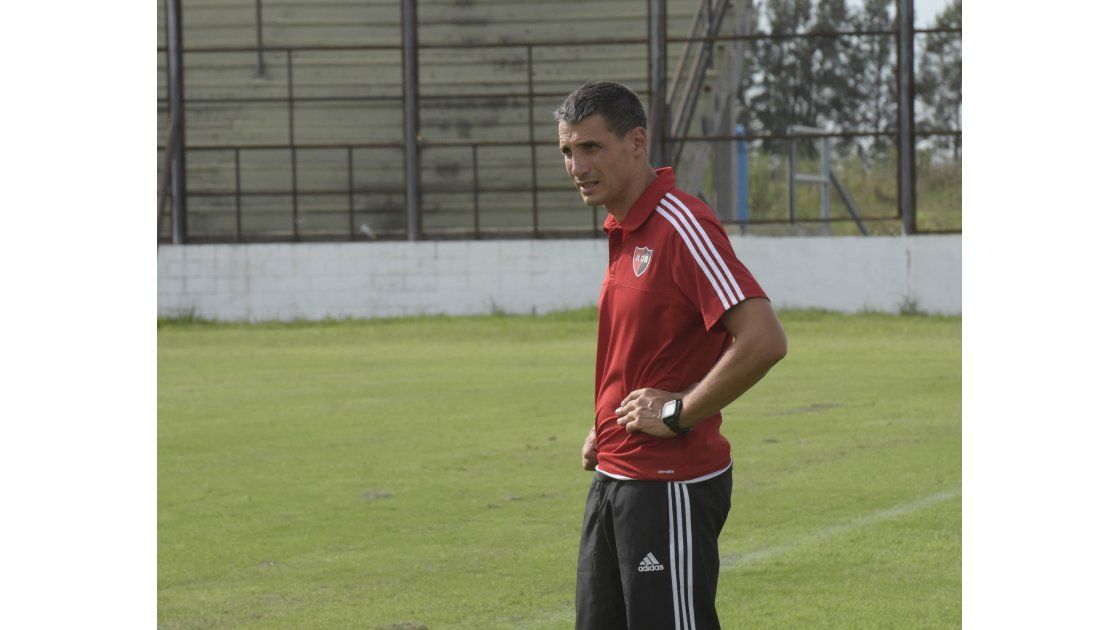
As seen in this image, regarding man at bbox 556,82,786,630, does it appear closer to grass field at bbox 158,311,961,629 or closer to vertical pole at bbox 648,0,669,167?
grass field at bbox 158,311,961,629

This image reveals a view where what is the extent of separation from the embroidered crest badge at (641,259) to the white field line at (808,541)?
106 inches

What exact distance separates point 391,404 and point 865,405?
429 cm

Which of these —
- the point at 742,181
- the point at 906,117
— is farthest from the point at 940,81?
the point at 906,117

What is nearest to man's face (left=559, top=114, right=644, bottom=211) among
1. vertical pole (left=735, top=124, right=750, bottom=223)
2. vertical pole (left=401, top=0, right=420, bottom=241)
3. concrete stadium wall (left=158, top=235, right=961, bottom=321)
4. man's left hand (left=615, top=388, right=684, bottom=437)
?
man's left hand (left=615, top=388, right=684, bottom=437)

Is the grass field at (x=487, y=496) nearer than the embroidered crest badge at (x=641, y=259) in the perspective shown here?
No

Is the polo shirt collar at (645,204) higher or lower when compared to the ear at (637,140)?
lower

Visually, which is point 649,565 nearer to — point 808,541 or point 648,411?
point 648,411

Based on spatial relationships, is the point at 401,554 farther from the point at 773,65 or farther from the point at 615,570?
the point at 773,65

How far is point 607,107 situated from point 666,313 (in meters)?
0.57

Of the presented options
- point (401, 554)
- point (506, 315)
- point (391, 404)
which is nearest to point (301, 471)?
point (401, 554)

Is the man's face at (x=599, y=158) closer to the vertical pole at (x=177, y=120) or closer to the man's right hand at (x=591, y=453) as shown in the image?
the man's right hand at (x=591, y=453)

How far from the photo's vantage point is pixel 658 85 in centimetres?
2875

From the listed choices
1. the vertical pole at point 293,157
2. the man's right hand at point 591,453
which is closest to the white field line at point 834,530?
the man's right hand at point 591,453

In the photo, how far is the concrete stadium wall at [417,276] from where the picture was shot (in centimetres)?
2712
